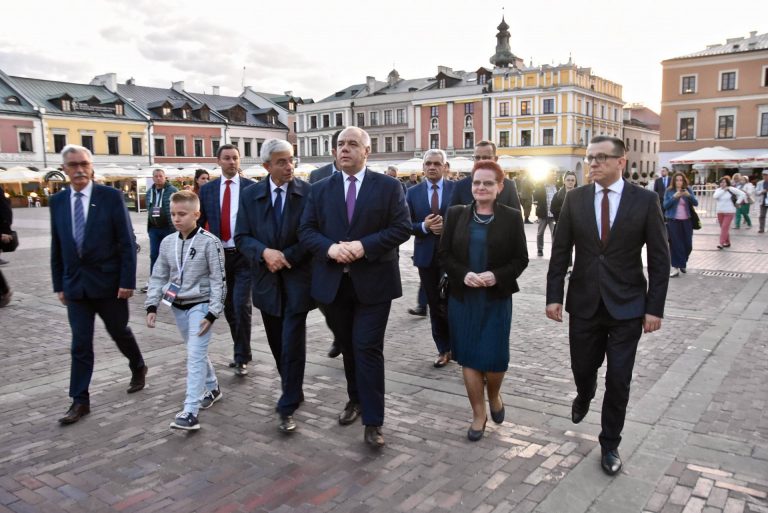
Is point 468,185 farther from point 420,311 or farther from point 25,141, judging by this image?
point 25,141

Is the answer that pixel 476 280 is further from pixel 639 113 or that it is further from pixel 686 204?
pixel 639 113

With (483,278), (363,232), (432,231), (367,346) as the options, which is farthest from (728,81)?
(367,346)

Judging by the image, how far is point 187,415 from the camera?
459 cm

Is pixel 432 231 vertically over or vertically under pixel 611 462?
over

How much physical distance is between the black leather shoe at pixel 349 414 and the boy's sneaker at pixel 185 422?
41.9 inches

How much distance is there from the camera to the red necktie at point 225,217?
20.8 ft

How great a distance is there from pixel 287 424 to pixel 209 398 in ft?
3.15

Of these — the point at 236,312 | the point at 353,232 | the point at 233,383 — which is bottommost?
the point at 233,383

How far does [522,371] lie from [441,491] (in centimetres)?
248

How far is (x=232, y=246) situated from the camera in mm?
6199

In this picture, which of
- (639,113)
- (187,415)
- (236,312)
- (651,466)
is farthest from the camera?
(639,113)

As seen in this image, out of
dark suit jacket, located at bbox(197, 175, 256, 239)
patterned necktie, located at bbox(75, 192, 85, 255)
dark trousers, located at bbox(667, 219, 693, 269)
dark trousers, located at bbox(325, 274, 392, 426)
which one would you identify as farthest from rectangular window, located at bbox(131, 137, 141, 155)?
dark trousers, located at bbox(325, 274, 392, 426)

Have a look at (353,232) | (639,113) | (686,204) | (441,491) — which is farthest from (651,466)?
(639,113)

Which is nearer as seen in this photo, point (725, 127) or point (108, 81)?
point (725, 127)
